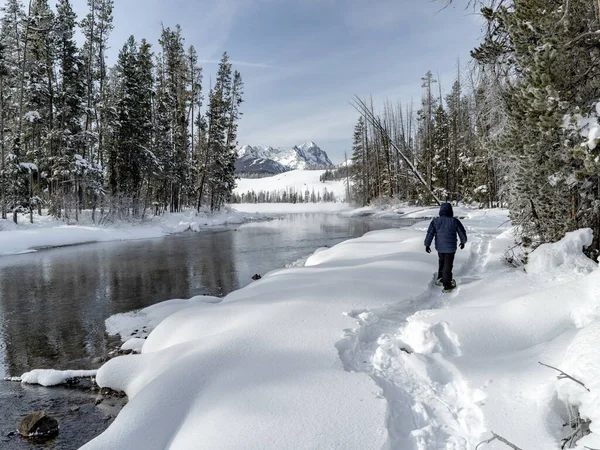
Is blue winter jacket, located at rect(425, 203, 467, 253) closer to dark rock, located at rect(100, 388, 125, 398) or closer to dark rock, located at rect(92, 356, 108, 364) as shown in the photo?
dark rock, located at rect(100, 388, 125, 398)

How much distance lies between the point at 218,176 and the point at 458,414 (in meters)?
35.7

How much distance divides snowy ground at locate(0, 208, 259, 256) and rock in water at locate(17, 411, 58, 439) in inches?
608

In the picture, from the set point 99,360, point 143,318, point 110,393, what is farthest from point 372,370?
point 143,318

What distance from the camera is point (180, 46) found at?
33.2 meters

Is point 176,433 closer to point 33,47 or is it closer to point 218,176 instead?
point 33,47

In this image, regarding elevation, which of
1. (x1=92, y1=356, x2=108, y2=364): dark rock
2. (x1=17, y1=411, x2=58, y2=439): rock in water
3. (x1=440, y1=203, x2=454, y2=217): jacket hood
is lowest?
(x1=92, y1=356, x2=108, y2=364): dark rock

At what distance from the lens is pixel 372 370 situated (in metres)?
3.46

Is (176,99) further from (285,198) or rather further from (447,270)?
(285,198)

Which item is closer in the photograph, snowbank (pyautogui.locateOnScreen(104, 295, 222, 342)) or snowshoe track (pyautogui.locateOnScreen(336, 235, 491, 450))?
snowshoe track (pyautogui.locateOnScreen(336, 235, 491, 450))

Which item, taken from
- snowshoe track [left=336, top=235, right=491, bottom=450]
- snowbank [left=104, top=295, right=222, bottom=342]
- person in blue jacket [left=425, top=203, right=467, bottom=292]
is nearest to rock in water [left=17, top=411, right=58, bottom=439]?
snowbank [left=104, top=295, right=222, bottom=342]

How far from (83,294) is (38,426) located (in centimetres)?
616

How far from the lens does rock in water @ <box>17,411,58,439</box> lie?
3.58m

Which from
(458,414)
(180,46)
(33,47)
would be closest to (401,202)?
(180,46)

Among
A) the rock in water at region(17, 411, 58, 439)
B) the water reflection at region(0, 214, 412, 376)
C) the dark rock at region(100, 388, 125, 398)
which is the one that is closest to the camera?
the rock in water at region(17, 411, 58, 439)
